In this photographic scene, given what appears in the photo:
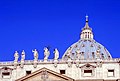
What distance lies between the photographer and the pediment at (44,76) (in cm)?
7819

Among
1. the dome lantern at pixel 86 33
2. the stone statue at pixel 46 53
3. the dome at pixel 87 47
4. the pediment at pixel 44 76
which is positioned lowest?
the pediment at pixel 44 76

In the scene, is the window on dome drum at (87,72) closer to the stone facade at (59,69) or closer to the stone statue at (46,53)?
the stone facade at (59,69)

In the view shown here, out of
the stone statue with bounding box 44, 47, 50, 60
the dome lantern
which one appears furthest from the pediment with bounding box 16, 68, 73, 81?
the dome lantern

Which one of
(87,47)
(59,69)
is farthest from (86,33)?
(59,69)

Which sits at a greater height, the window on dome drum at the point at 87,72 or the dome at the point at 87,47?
the dome at the point at 87,47

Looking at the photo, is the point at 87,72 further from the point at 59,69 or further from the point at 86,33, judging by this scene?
the point at 86,33

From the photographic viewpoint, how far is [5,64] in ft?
265

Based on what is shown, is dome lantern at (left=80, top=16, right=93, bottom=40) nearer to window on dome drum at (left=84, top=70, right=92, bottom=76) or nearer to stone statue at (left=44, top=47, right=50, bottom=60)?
stone statue at (left=44, top=47, right=50, bottom=60)

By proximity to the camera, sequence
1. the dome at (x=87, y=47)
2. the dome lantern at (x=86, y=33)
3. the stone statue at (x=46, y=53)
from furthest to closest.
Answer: the dome lantern at (x=86, y=33) → the dome at (x=87, y=47) → the stone statue at (x=46, y=53)

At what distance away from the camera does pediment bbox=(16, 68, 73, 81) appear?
78188mm

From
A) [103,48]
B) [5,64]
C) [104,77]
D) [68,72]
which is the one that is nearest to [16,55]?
[5,64]

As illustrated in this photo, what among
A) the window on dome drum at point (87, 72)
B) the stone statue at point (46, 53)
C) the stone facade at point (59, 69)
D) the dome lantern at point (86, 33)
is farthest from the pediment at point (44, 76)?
the dome lantern at point (86, 33)

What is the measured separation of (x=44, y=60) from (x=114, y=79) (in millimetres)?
13102

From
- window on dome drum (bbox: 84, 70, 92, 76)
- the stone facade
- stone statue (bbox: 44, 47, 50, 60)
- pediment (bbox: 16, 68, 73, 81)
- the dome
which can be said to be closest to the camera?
the stone facade
